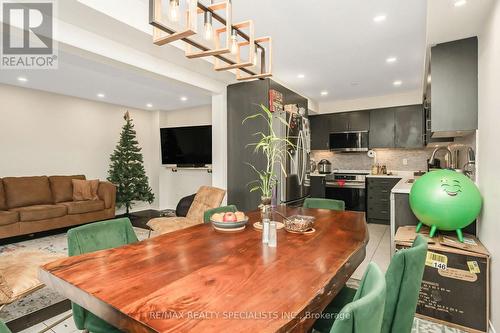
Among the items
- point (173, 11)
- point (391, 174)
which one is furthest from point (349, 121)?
point (173, 11)

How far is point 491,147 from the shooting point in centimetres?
196

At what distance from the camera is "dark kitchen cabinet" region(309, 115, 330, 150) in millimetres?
6195

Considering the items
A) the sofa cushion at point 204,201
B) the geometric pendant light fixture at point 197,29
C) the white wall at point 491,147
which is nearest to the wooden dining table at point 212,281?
the white wall at point 491,147

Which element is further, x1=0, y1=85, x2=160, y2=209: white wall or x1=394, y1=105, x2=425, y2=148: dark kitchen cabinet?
x1=394, y1=105, x2=425, y2=148: dark kitchen cabinet

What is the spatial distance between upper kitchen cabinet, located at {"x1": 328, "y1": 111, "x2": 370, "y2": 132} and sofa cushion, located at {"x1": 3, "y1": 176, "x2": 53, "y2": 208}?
5.84 m

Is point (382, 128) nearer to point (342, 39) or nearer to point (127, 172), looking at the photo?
point (342, 39)

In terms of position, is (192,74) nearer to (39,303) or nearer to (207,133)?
(207,133)

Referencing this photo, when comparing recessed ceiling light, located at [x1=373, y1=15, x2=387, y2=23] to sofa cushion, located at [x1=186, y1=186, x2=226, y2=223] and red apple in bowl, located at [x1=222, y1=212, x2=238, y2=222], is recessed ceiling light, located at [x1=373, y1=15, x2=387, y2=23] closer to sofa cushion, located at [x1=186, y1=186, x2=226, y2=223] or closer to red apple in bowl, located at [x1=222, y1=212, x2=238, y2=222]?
red apple in bowl, located at [x1=222, y1=212, x2=238, y2=222]

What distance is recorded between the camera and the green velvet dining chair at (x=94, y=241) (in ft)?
4.52

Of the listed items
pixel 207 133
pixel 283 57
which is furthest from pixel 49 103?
pixel 283 57

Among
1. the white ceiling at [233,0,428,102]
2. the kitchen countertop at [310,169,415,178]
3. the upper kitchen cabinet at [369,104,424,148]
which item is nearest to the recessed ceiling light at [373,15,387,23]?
the white ceiling at [233,0,428,102]

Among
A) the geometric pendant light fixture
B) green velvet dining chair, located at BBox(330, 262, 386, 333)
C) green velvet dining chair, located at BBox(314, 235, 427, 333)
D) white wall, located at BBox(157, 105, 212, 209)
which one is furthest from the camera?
white wall, located at BBox(157, 105, 212, 209)

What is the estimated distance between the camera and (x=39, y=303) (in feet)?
8.09

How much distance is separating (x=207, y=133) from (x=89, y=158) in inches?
104
